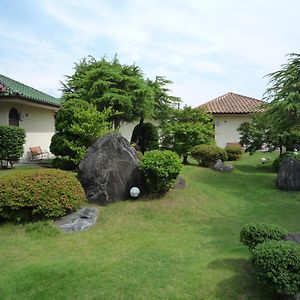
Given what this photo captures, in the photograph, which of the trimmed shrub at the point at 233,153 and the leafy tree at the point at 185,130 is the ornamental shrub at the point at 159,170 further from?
the trimmed shrub at the point at 233,153

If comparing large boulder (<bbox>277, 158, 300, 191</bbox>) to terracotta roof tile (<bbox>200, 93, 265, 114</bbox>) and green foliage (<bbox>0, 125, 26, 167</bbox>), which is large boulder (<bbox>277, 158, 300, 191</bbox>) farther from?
terracotta roof tile (<bbox>200, 93, 265, 114</bbox>)

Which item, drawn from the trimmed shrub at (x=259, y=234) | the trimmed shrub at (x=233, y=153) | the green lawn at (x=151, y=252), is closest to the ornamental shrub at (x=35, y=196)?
the green lawn at (x=151, y=252)

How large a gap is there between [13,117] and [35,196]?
8.89 metres

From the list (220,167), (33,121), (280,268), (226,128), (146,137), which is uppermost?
(226,128)

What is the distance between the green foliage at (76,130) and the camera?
11.7 m

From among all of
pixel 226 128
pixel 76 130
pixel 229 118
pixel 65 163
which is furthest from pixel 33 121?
pixel 229 118

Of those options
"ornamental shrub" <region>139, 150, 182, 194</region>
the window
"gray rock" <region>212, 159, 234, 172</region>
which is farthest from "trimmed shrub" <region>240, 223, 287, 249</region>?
the window

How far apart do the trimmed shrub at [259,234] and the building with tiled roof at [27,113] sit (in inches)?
444

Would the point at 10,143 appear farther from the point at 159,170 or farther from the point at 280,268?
the point at 280,268

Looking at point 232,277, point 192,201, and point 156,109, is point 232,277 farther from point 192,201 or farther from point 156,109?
point 156,109

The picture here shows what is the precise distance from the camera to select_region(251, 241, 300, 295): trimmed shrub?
4.23m

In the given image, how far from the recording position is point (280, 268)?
4.27m

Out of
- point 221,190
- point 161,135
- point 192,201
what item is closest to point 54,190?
point 192,201

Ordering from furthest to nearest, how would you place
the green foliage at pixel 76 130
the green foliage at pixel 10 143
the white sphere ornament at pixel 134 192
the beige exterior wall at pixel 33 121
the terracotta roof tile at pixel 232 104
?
the terracotta roof tile at pixel 232 104
the beige exterior wall at pixel 33 121
the green foliage at pixel 10 143
the green foliage at pixel 76 130
the white sphere ornament at pixel 134 192
